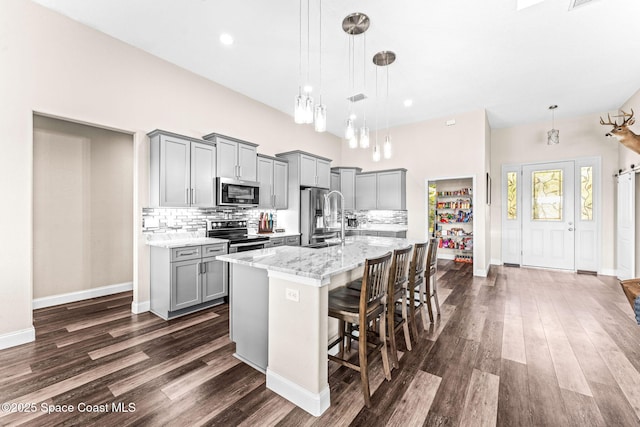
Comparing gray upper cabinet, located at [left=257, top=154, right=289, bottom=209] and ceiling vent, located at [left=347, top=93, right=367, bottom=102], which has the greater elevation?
ceiling vent, located at [left=347, top=93, right=367, bottom=102]

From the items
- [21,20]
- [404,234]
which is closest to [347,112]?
[404,234]

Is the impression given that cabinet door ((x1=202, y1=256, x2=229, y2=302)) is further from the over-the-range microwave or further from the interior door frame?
the interior door frame

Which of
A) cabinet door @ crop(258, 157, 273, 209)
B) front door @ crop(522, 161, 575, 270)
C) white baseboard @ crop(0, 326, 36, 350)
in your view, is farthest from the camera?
front door @ crop(522, 161, 575, 270)

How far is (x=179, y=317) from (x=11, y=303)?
1512 mm

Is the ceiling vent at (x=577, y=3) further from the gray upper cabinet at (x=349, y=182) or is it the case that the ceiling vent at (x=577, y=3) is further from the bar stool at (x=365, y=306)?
the gray upper cabinet at (x=349, y=182)

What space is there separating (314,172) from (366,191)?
5.36ft

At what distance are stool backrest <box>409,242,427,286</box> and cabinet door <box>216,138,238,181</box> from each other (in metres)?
2.95

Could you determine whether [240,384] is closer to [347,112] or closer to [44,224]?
[44,224]

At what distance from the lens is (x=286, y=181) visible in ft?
17.5

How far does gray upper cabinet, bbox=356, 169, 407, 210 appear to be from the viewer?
627 centimetres

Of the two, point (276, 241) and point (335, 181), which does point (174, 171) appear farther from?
point (335, 181)

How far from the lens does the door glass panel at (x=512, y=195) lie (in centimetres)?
655

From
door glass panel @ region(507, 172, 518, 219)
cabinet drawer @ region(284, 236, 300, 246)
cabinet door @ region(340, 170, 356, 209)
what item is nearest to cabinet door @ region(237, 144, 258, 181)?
cabinet drawer @ region(284, 236, 300, 246)

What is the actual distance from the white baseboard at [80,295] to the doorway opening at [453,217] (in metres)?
6.76
